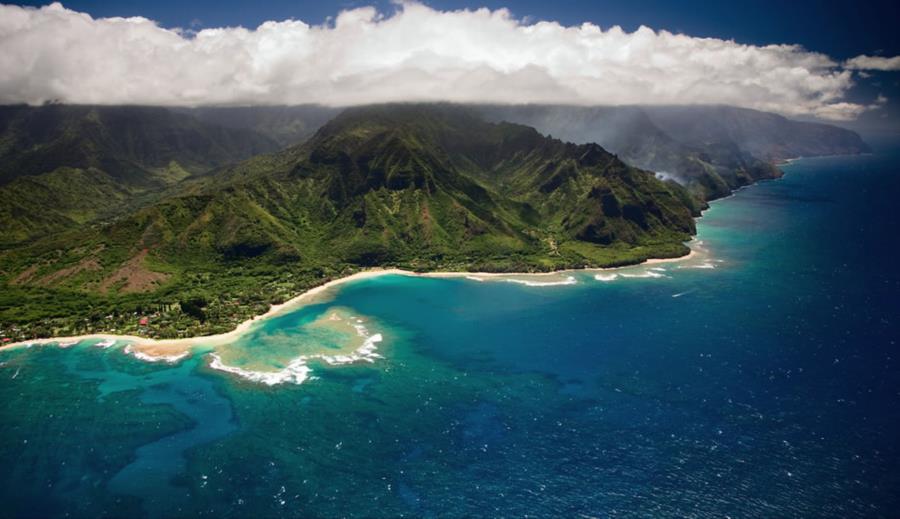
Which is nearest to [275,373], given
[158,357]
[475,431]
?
[158,357]

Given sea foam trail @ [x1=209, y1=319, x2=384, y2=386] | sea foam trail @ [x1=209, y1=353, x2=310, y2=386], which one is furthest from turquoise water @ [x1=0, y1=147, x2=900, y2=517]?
sea foam trail @ [x1=209, y1=353, x2=310, y2=386]

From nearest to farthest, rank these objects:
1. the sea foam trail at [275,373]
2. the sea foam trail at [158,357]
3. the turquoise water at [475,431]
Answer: the turquoise water at [475,431]
the sea foam trail at [275,373]
the sea foam trail at [158,357]

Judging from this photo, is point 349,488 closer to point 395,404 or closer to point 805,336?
point 395,404

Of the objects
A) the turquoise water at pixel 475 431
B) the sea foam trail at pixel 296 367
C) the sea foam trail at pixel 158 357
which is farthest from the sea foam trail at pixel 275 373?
the sea foam trail at pixel 158 357

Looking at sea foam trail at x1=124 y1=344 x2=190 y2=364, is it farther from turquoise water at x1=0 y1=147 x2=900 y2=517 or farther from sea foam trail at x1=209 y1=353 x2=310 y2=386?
sea foam trail at x1=209 y1=353 x2=310 y2=386

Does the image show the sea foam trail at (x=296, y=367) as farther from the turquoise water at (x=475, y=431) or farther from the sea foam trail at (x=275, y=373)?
the turquoise water at (x=475, y=431)
